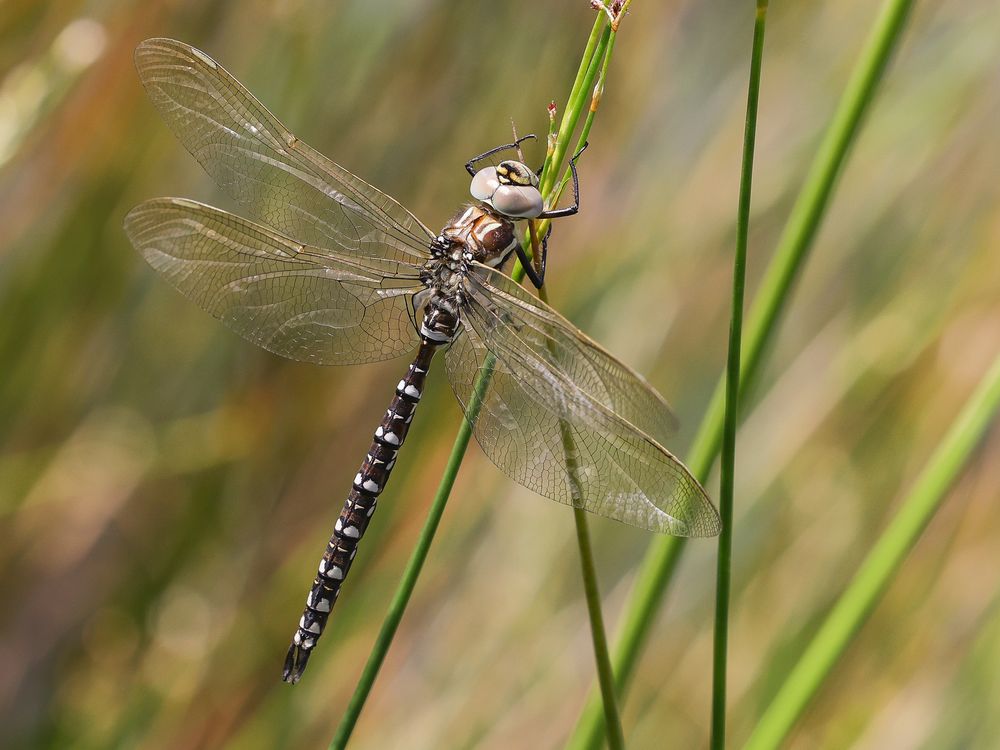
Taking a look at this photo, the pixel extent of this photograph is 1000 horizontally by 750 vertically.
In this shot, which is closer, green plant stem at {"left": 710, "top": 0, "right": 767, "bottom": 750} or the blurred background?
green plant stem at {"left": 710, "top": 0, "right": 767, "bottom": 750}

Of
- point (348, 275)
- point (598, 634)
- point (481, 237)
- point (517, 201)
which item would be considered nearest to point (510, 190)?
point (517, 201)

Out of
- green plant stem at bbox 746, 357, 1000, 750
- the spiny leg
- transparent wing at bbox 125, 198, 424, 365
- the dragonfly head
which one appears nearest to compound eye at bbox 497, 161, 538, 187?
the dragonfly head

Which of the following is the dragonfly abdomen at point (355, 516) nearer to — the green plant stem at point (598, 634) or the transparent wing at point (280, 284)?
the transparent wing at point (280, 284)

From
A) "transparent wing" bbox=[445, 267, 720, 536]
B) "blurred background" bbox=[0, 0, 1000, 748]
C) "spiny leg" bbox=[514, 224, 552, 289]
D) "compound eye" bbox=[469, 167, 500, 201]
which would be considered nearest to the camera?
"transparent wing" bbox=[445, 267, 720, 536]

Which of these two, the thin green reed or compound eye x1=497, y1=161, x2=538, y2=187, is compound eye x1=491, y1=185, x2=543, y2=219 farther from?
the thin green reed

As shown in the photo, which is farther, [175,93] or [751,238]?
[751,238]

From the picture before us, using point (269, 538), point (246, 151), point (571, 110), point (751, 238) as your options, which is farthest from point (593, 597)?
point (751, 238)

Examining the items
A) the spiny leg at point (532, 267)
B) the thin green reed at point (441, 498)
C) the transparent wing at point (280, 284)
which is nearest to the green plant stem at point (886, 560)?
the thin green reed at point (441, 498)

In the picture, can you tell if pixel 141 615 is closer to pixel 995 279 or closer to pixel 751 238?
pixel 751 238
